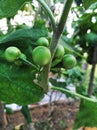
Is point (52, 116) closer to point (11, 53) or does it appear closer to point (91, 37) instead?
point (91, 37)

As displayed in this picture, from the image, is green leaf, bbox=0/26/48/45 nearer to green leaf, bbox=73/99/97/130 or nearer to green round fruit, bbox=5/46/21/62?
green round fruit, bbox=5/46/21/62

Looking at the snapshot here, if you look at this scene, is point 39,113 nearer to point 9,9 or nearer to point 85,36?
point 85,36

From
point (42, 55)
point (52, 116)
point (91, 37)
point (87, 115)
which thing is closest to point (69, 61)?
point (42, 55)

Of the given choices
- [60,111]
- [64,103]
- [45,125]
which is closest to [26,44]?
[45,125]

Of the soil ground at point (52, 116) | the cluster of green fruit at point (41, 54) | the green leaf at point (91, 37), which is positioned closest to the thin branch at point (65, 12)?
the cluster of green fruit at point (41, 54)

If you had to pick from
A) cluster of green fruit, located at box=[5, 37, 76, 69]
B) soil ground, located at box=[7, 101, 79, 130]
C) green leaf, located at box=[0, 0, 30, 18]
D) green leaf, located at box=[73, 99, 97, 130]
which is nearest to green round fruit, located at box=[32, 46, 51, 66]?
cluster of green fruit, located at box=[5, 37, 76, 69]
